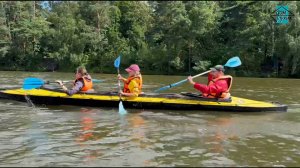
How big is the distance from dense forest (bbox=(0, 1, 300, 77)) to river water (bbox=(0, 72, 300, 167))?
70.8 ft

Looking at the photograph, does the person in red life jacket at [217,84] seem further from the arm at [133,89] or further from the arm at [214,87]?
the arm at [133,89]

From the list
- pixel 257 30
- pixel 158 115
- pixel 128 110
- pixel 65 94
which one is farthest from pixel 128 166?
pixel 257 30

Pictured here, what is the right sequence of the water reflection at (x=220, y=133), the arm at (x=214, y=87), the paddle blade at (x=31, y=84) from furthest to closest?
the paddle blade at (x=31, y=84) < the arm at (x=214, y=87) < the water reflection at (x=220, y=133)

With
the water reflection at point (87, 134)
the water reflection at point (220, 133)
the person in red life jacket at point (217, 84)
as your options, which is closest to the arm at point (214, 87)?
the person in red life jacket at point (217, 84)

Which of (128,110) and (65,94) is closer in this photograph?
(128,110)

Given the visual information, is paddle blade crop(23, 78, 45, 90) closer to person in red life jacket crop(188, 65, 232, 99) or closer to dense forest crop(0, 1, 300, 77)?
person in red life jacket crop(188, 65, 232, 99)

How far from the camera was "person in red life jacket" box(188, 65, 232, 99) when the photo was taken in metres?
8.91

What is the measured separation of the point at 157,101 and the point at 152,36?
30460 mm

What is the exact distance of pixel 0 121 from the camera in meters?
7.93

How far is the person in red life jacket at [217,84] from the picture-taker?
891 cm

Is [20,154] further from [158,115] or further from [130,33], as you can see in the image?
[130,33]

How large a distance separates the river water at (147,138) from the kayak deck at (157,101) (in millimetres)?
185

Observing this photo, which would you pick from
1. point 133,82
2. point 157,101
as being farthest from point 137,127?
point 133,82

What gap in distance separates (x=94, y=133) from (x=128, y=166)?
1.96 meters
